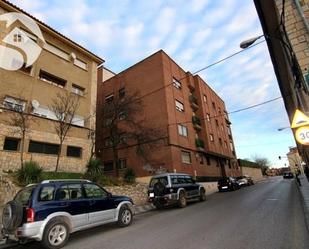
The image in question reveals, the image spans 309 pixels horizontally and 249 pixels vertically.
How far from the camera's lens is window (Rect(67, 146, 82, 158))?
17.7 meters

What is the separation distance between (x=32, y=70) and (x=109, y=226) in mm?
13711

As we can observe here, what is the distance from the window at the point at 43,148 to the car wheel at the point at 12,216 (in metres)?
10.0

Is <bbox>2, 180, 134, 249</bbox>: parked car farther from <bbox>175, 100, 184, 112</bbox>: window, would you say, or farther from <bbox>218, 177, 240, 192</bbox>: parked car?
<bbox>175, 100, 184, 112</bbox>: window

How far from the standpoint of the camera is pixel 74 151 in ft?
59.8

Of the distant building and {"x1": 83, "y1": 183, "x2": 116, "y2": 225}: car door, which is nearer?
the distant building

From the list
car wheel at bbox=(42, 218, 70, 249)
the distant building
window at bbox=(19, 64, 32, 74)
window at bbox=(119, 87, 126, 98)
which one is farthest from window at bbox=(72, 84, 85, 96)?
the distant building

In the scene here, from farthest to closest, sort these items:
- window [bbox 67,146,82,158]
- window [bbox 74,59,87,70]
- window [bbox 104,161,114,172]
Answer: window [bbox 104,161,114,172]
window [bbox 74,59,87,70]
window [bbox 67,146,82,158]

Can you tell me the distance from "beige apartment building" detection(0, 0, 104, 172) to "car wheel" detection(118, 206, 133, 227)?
9138mm

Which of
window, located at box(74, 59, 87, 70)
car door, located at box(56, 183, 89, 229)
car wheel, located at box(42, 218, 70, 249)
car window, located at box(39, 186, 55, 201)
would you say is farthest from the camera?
window, located at box(74, 59, 87, 70)

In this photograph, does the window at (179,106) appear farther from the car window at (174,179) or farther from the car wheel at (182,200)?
the car wheel at (182,200)

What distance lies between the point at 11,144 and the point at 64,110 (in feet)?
13.7

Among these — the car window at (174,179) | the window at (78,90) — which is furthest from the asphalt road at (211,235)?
the window at (78,90)

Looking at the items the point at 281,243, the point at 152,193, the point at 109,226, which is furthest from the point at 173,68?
the point at 281,243

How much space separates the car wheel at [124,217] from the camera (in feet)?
27.8
